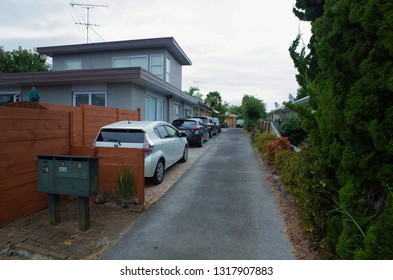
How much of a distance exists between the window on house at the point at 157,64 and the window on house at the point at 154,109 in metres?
1.72

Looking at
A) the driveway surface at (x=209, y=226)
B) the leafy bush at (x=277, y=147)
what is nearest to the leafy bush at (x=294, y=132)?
the leafy bush at (x=277, y=147)

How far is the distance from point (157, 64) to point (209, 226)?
12.6 meters

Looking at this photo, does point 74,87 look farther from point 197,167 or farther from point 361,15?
point 361,15

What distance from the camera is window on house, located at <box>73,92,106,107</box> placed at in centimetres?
1149

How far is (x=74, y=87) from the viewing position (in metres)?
11.7

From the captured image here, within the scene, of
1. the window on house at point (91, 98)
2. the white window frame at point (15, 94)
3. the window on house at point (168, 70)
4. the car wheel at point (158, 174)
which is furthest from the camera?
the window on house at point (168, 70)

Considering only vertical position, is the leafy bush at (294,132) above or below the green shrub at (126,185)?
above

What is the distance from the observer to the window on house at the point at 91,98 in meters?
11.5

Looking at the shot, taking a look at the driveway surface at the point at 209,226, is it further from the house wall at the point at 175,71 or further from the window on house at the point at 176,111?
the window on house at the point at 176,111

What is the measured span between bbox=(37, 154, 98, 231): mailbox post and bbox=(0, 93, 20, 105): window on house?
36.8 ft

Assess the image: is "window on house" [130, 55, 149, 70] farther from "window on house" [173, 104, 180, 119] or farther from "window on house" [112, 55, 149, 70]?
"window on house" [173, 104, 180, 119]

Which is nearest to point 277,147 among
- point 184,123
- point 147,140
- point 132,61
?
point 147,140

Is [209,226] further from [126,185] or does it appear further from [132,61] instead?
[132,61]

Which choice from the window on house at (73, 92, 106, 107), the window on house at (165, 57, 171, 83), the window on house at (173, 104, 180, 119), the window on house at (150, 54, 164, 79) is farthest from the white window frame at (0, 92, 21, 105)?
the window on house at (173, 104, 180, 119)
